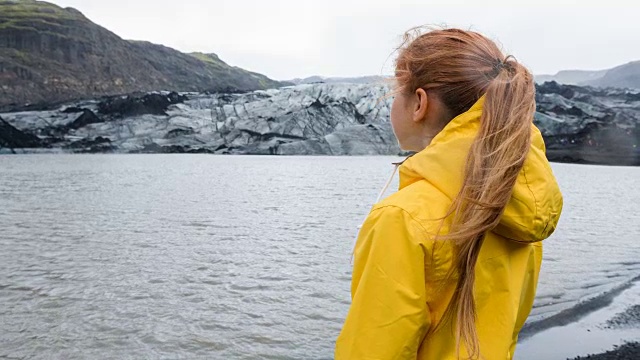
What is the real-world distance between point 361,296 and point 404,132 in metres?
0.52

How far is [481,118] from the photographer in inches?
54.7

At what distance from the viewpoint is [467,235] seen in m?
1.31

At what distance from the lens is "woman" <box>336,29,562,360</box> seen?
49.4 inches

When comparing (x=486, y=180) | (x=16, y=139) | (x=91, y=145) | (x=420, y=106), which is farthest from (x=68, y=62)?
(x=486, y=180)

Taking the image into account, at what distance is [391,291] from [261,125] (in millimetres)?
64097

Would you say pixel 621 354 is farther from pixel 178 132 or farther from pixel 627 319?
pixel 178 132

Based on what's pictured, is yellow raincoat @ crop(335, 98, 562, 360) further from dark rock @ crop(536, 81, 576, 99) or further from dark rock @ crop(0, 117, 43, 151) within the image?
dark rock @ crop(536, 81, 576, 99)

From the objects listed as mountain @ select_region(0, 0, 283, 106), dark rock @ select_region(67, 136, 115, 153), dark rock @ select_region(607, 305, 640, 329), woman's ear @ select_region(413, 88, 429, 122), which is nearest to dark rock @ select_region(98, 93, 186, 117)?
dark rock @ select_region(67, 136, 115, 153)

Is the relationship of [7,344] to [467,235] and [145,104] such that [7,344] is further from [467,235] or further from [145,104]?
[145,104]

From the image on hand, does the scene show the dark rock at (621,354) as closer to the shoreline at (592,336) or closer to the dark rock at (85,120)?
the shoreline at (592,336)

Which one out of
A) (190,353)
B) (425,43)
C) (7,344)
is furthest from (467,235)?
(7,344)

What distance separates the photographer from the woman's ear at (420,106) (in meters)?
1.47

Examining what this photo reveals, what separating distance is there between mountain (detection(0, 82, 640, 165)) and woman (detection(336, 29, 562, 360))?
61475 millimetres

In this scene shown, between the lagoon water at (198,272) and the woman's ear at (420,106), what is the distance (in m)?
6.07
